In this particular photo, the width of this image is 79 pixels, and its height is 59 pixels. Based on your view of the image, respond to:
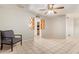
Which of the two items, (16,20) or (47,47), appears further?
(47,47)

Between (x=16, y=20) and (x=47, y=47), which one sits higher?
(x=16, y=20)

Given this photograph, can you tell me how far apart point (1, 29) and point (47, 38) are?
4.17 ft

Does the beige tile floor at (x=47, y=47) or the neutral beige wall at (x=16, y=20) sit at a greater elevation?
the neutral beige wall at (x=16, y=20)

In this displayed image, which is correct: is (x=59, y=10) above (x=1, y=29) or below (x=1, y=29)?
above

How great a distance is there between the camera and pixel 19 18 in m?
3.20

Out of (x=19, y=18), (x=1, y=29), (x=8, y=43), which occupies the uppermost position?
(x=19, y=18)

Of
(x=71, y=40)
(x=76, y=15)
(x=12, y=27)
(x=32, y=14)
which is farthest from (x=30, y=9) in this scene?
(x=71, y=40)

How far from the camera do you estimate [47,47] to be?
332cm

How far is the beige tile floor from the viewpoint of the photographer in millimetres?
3047

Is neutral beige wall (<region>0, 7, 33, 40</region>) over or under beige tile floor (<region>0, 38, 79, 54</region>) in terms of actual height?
over

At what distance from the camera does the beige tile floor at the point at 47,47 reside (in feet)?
10.00
